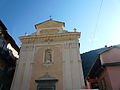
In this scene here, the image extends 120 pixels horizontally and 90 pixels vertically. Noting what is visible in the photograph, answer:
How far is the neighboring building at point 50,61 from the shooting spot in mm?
11195

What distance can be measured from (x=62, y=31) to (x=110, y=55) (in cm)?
752

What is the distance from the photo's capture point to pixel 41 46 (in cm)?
1398

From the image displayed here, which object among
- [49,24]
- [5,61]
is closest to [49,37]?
[49,24]

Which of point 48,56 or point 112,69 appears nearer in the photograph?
point 112,69

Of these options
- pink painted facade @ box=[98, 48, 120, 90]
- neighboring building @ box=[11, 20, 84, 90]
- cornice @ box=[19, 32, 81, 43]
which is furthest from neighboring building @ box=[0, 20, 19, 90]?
pink painted facade @ box=[98, 48, 120, 90]

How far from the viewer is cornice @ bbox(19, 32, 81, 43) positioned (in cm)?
1406

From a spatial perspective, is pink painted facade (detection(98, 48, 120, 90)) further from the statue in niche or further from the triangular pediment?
the triangular pediment

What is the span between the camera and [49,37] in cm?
1444

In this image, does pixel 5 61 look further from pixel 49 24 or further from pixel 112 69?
pixel 112 69

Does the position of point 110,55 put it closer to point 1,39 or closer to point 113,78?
point 113,78

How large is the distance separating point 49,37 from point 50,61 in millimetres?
3339

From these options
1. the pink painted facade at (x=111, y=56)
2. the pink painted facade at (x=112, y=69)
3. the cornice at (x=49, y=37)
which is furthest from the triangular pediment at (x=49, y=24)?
the pink painted facade at (x=112, y=69)

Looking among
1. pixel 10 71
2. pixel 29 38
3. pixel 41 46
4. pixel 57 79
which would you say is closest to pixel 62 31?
pixel 41 46

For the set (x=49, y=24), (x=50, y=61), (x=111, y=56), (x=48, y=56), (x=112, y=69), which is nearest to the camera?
(x=112, y=69)
